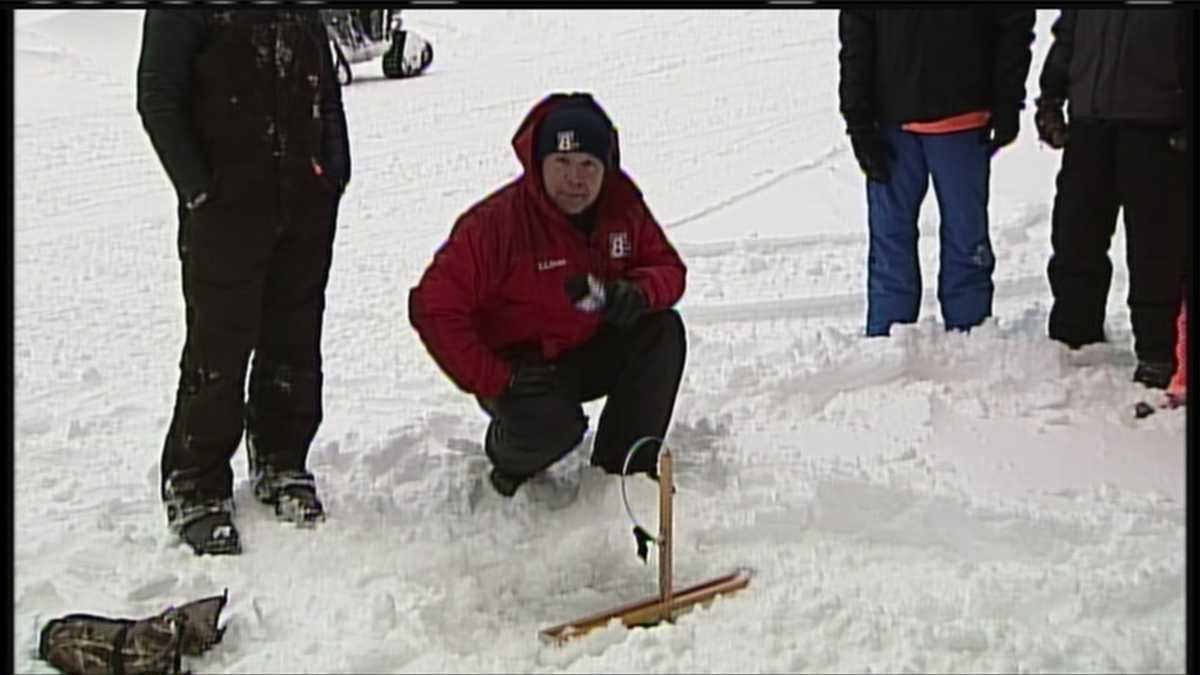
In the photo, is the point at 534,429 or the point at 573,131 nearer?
the point at 573,131

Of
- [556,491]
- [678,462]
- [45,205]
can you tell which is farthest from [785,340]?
[45,205]

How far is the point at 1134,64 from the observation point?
112 inches

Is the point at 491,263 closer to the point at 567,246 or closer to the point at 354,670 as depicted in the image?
the point at 567,246

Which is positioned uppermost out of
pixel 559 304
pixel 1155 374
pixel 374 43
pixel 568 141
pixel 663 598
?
pixel 374 43

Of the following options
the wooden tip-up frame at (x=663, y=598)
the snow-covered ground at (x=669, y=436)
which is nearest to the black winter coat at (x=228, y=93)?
the snow-covered ground at (x=669, y=436)

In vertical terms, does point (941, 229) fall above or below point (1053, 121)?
below

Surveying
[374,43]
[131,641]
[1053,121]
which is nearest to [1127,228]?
[1053,121]

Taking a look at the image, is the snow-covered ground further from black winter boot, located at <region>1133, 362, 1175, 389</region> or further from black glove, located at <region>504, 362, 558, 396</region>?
black glove, located at <region>504, 362, 558, 396</region>

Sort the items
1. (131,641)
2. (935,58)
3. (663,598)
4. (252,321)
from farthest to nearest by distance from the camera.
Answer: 1. (935,58)
2. (252,321)
3. (663,598)
4. (131,641)

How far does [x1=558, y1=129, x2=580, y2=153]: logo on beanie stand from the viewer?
2377 mm

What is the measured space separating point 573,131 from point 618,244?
0.75 ft

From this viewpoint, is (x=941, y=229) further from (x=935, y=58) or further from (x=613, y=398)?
(x=613, y=398)

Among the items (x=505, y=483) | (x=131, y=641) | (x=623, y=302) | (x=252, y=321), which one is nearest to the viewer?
(x=131, y=641)

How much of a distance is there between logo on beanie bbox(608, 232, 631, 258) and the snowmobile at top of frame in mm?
492
